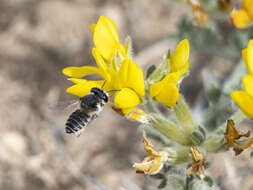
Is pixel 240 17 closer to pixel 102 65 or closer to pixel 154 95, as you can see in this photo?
pixel 154 95

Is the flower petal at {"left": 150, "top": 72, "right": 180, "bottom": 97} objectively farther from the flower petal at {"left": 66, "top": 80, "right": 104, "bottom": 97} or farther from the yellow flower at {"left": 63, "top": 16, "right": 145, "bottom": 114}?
the flower petal at {"left": 66, "top": 80, "right": 104, "bottom": 97}

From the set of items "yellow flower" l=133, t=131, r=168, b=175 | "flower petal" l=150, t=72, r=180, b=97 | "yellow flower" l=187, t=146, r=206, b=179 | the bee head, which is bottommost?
"yellow flower" l=187, t=146, r=206, b=179

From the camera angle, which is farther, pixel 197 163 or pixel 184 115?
pixel 184 115

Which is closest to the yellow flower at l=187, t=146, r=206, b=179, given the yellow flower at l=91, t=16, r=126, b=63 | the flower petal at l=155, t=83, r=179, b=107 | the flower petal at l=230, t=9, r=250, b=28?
the flower petal at l=155, t=83, r=179, b=107

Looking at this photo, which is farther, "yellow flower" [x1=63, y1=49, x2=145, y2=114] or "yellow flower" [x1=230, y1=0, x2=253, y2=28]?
"yellow flower" [x1=230, y1=0, x2=253, y2=28]

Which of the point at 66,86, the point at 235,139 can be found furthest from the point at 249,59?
the point at 66,86

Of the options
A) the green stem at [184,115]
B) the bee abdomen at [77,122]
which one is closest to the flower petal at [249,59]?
the green stem at [184,115]
